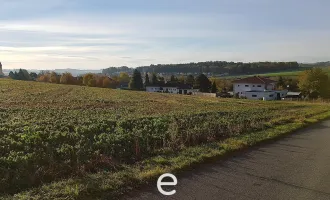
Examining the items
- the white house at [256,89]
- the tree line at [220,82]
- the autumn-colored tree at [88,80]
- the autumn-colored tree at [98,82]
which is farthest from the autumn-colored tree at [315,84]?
the autumn-colored tree at [88,80]

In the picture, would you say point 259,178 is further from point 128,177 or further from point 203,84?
point 203,84

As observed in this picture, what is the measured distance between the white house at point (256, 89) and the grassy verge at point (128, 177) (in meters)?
63.5

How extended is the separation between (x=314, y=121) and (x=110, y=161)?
15.4 meters

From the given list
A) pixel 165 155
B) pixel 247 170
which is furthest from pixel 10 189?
pixel 247 170

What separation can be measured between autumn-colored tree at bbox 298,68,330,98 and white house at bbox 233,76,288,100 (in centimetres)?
568

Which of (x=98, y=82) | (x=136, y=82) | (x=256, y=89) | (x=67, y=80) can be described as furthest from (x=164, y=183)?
(x=67, y=80)

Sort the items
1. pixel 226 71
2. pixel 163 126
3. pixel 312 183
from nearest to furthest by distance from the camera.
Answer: pixel 312 183 → pixel 163 126 → pixel 226 71

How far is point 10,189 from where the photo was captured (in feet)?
19.5

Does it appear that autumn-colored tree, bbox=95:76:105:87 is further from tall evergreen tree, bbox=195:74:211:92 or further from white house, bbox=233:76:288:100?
white house, bbox=233:76:288:100

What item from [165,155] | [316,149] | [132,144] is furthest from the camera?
[316,149]

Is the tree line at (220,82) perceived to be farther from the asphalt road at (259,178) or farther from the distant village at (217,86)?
the asphalt road at (259,178)

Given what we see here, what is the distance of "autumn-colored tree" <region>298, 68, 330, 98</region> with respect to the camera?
6839cm

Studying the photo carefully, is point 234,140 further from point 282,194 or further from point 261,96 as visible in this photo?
point 261,96

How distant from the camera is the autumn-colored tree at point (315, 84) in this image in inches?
2692
